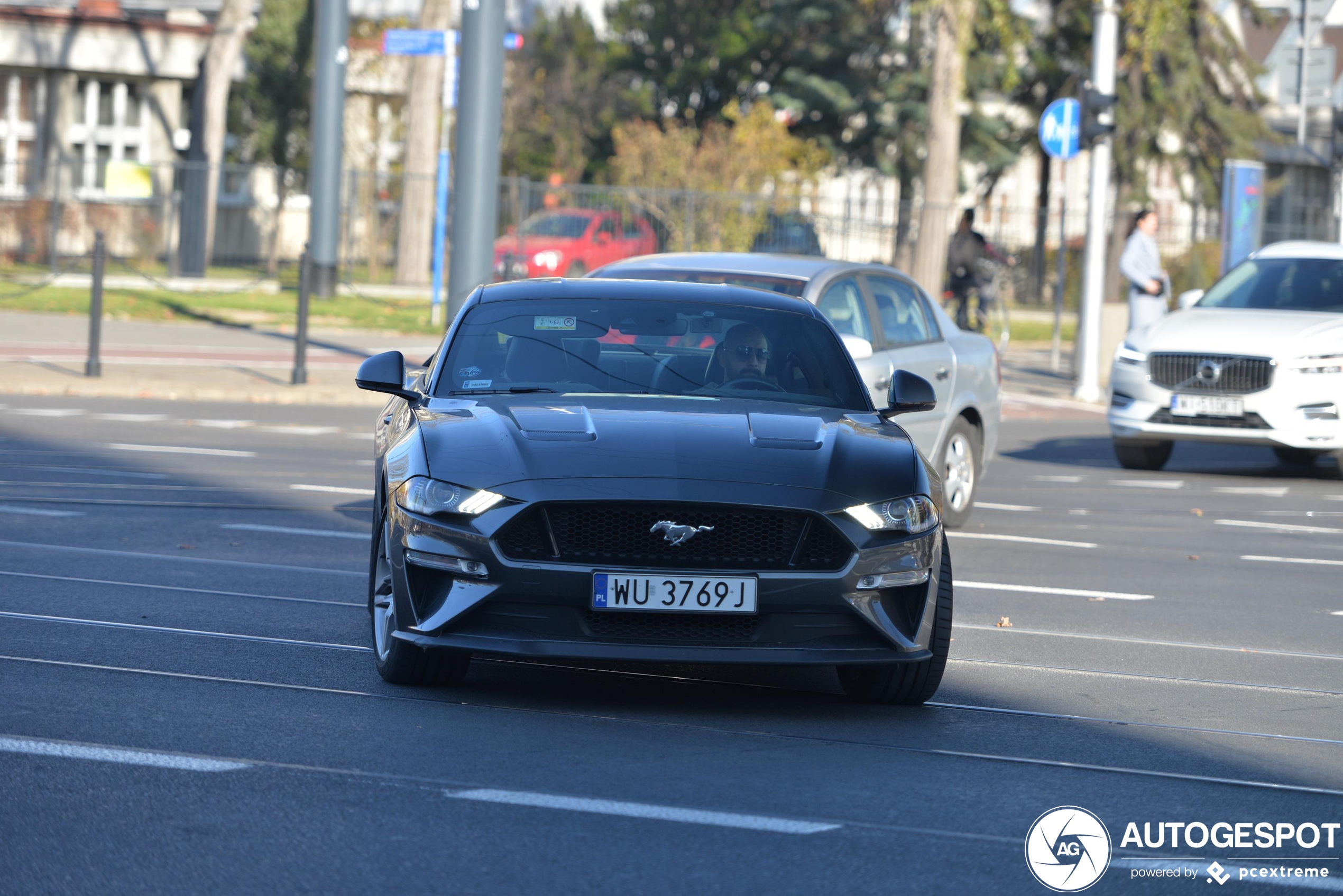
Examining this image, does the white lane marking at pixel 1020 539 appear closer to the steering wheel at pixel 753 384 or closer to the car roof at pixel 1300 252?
the steering wheel at pixel 753 384

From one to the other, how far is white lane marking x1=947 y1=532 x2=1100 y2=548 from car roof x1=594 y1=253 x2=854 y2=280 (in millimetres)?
1751

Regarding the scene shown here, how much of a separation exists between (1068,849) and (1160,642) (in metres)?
3.48

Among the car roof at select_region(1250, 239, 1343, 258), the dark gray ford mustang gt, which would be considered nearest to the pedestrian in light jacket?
the car roof at select_region(1250, 239, 1343, 258)

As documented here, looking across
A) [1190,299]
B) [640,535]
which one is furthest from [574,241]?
[640,535]

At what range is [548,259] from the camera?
3447cm

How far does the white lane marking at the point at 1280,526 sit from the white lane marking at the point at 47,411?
31.4 ft

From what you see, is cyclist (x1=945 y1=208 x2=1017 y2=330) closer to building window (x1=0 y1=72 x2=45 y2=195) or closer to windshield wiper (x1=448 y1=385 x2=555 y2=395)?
windshield wiper (x1=448 y1=385 x2=555 y2=395)

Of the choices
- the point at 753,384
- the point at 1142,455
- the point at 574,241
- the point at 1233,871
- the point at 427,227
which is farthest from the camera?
the point at 427,227

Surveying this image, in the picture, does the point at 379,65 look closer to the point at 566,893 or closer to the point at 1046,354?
the point at 1046,354

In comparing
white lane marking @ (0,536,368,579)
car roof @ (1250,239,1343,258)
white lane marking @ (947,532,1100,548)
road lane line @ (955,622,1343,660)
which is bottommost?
white lane marking @ (0,536,368,579)

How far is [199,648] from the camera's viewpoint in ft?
23.2

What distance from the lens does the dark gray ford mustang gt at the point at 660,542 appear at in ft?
19.4

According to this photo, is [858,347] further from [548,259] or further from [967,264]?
[548,259]

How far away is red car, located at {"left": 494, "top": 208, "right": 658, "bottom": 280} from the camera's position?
111ft
